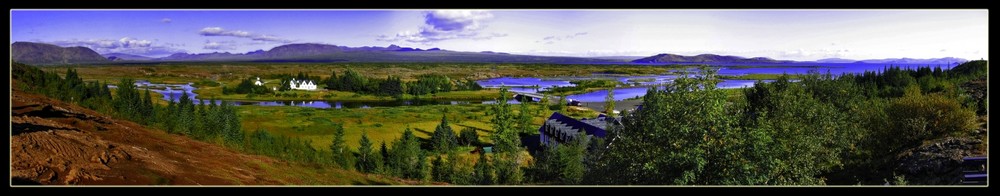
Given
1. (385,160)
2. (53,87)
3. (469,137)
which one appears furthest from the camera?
(469,137)

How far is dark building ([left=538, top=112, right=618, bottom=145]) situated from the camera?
2472 cm

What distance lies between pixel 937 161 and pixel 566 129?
48.1ft

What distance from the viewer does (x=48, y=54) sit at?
18922 mm

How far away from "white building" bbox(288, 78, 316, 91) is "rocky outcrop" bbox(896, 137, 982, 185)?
2900cm

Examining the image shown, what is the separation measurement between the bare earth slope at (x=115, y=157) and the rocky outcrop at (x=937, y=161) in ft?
44.1

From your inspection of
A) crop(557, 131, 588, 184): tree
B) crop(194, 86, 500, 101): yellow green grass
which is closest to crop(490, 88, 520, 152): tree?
crop(557, 131, 588, 184): tree

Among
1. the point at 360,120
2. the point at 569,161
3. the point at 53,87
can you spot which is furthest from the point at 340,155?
the point at 360,120

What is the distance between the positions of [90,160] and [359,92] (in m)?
22.0

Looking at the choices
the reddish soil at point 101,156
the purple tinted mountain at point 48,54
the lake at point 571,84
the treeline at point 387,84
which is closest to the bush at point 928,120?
the lake at point 571,84

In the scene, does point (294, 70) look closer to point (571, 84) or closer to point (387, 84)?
point (387, 84)

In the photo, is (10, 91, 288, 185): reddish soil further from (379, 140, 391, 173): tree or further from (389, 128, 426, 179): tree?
(389, 128, 426, 179): tree

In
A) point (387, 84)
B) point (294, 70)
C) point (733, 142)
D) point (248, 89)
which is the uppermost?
point (294, 70)

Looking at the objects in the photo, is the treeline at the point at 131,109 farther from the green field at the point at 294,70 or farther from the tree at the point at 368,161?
the green field at the point at 294,70
